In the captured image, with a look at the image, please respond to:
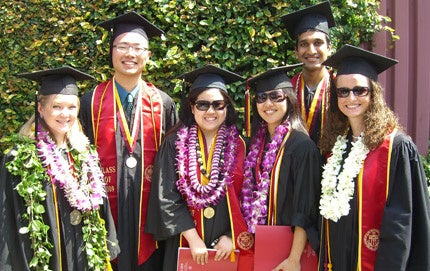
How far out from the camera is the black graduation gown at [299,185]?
3.67 meters

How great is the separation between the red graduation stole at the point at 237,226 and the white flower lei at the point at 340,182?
2.09ft

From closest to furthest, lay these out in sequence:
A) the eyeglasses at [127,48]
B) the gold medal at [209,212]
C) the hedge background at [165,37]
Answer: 1. the gold medal at [209,212]
2. the eyeglasses at [127,48]
3. the hedge background at [165,37]

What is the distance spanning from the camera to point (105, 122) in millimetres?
4281

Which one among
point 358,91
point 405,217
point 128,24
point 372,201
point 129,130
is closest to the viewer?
point 405,217

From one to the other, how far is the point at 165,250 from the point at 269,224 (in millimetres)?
904

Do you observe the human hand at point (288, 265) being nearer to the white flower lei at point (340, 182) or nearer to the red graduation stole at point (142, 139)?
the white flower lei at point (340, 182)

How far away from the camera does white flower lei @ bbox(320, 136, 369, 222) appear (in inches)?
133

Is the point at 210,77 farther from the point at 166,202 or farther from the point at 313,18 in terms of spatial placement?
the point at 313,18

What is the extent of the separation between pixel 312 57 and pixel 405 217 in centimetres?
178

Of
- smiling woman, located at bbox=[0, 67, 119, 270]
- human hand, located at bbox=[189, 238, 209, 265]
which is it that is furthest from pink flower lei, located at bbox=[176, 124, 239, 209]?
smiling woman, located at bbox=[0, 67, 119, 270]

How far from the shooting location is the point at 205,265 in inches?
151

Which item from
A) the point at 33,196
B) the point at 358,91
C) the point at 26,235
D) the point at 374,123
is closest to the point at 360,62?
the point at 358,91

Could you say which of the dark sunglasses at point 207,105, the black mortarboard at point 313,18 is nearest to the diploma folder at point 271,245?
the dark sunglasses at point 207,105

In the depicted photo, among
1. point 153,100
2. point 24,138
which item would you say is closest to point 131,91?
point 153,100
